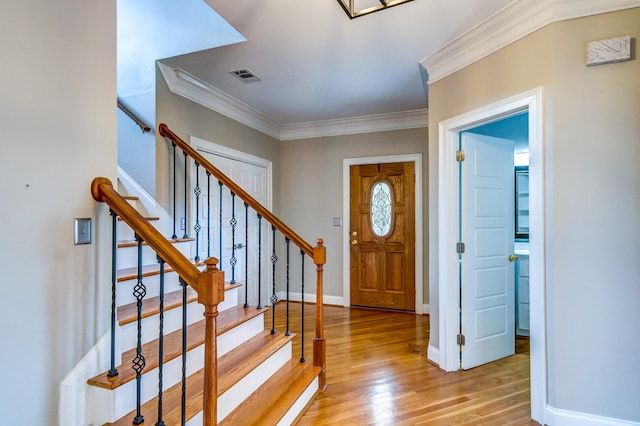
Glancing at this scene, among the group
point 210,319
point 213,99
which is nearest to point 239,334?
point 210,319

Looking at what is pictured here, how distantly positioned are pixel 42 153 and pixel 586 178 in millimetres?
2682

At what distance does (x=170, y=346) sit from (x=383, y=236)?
3116 millimetres

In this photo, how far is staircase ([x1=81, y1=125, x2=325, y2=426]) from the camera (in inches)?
52.2

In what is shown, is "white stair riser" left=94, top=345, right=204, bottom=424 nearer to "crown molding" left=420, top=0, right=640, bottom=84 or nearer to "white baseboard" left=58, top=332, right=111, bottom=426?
"white baseboard" left=58, top=332, right=111, bottom=426

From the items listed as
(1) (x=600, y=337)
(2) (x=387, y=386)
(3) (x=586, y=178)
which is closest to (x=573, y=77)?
(3) (x=586, y=178)

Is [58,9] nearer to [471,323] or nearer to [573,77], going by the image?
[573,77]

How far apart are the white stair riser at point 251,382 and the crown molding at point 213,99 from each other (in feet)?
8.14

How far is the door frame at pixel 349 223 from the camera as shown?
4.30m

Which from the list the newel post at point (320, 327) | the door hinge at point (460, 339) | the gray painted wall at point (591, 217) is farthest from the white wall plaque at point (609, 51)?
the door hinge at point (460, 339)

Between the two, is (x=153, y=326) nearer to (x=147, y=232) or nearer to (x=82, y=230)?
(x=82, y=230)

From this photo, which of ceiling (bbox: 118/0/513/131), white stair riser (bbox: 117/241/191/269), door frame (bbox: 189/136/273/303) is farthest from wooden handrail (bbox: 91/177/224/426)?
door frame (bbox: 189/136/273/303)

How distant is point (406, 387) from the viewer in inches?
97.7

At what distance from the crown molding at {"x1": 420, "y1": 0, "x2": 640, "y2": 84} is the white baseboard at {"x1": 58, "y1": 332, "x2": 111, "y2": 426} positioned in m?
2.93

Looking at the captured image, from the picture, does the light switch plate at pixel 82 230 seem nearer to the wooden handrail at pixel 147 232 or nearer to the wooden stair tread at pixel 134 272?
the wooden handrail at pixel 147 232
